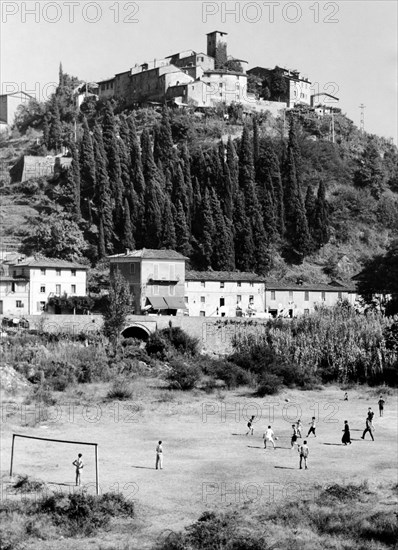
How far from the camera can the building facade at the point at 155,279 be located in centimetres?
7638

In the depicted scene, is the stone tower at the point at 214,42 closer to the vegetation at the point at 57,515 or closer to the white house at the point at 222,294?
the white house at the point at 222,294

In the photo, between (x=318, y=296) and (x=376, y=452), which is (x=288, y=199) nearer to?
(x=318, y=296)

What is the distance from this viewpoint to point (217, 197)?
93.0 m

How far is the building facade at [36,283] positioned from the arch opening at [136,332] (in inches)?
337

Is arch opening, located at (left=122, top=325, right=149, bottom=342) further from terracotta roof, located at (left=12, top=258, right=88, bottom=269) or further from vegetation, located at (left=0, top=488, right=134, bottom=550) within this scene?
vegetation, located at (left=0, top=488, right=134, bottom=550)

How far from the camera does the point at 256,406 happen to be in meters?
53.2

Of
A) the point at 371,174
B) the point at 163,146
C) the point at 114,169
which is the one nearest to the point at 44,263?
the point at 114,169

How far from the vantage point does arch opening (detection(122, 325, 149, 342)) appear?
6912 centimetres

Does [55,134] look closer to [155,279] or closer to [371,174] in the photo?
[371,174]

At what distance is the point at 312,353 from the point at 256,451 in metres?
24.7

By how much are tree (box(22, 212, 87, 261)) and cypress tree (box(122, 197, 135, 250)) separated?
14.4 ft

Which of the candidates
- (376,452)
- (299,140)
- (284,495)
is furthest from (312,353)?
(299,140)

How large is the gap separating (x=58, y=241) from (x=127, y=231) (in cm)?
653

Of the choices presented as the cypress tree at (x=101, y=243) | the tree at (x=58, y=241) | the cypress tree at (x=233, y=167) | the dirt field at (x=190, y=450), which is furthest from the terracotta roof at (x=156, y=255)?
the dirt field at (x=190, y=450)
